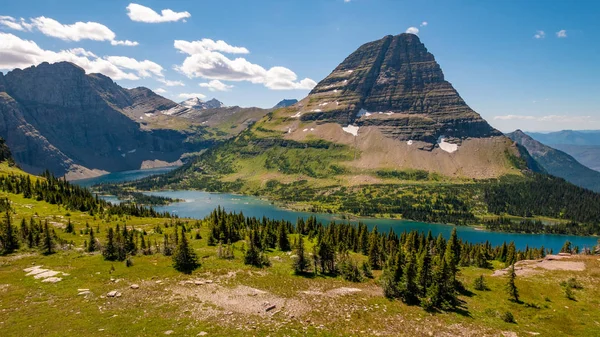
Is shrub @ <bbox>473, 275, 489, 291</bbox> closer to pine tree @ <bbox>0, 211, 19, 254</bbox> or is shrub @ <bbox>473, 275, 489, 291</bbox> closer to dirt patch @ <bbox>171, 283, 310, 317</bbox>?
dirt patch @ <bbox>171, 283, 310, 317</bbox>

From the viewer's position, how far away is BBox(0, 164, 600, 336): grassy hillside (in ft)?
127

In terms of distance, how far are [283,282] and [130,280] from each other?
25898 millimetres

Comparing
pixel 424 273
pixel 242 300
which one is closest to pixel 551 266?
pixel 424 273

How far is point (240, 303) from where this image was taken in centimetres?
4634

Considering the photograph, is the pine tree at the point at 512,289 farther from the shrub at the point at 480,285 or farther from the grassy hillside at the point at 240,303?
the shrub at the point at 480,285

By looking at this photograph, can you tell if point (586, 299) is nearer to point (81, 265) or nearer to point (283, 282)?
point (283, 282)

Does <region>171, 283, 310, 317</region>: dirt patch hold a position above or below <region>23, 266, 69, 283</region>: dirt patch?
below

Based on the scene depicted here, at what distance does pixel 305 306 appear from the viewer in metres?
46.6

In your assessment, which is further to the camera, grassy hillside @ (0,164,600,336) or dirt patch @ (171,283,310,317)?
dirt patch @ (171,283,310,317)

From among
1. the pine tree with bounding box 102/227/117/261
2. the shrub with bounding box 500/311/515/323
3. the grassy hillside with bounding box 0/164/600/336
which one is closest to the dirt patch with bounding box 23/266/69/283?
A: the grassy hillside with bounding box 0/164/600/336

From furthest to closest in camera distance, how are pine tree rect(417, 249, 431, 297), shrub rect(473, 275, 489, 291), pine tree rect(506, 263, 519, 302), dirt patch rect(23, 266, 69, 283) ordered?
shrub rect(473, 275, 489, 291) → pine tree rect(506, 263, 519, 302) → pine tree rect(417, 249, 431, 297) → dirt patch rect(23, 266, 69, 283)

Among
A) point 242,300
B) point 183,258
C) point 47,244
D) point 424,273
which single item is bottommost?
point 242,300

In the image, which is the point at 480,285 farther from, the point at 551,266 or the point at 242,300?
the point at 242,300

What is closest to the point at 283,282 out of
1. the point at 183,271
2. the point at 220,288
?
the point at 220,288
